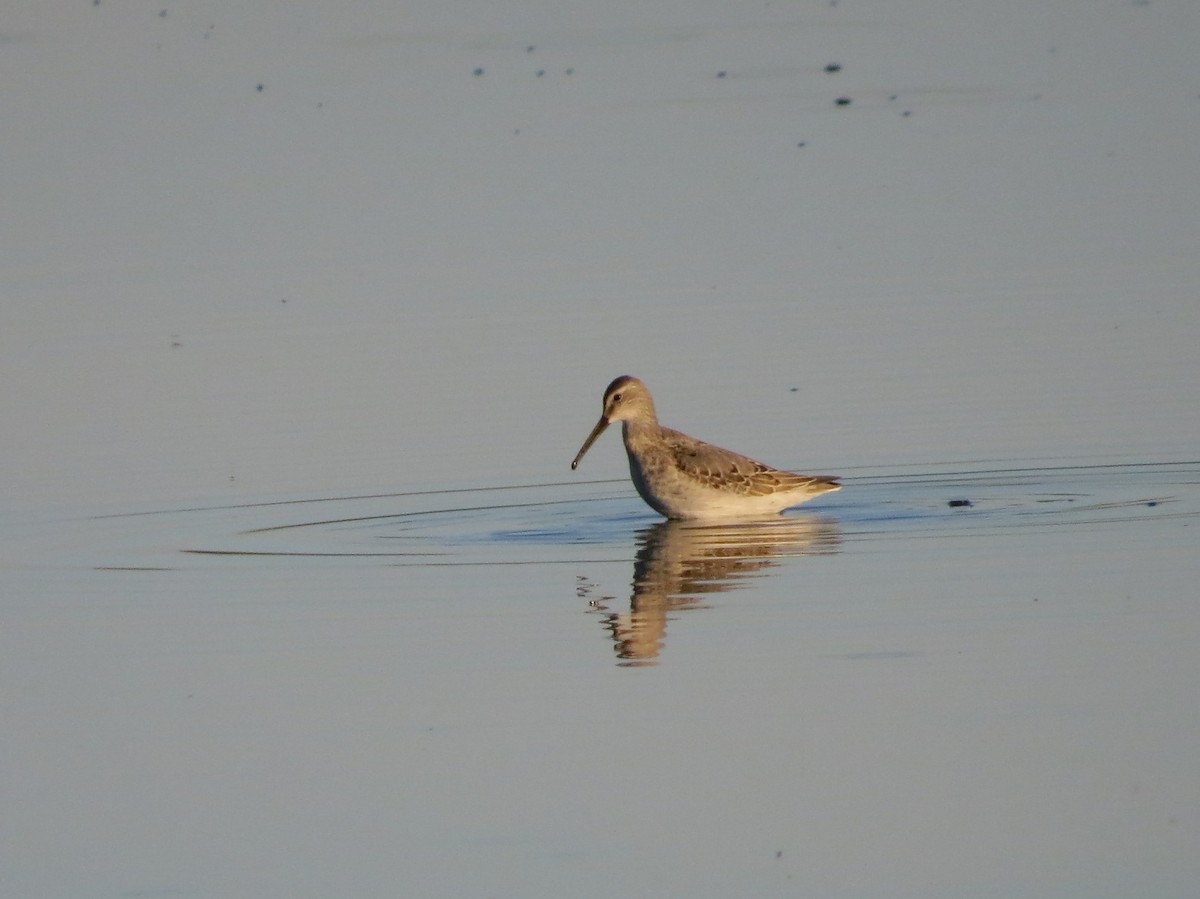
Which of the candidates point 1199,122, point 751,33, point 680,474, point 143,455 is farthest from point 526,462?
point 751,33

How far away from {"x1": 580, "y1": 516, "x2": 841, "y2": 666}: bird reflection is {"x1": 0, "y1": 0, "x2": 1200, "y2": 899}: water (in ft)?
0.17

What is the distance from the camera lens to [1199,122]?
22.4 metres

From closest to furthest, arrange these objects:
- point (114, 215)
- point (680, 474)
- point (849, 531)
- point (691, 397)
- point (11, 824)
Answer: point (11, 824) → point (849, 531) → point (680, 474) → point (691, 397) → point (114, 215)

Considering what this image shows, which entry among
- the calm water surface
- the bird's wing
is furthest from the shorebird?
the calm water surface

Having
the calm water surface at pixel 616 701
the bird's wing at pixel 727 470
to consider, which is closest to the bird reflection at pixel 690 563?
the calm water surface at pixel 616 701

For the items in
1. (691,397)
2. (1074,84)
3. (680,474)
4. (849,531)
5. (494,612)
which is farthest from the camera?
(1074,84)

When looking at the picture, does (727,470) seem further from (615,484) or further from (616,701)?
(616,701)

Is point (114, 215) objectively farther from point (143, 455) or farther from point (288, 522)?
point (288, 522)

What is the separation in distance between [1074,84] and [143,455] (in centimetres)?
1241

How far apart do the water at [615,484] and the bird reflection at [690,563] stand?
52 millimetres

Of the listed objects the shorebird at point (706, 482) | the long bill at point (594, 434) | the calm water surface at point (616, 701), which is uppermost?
the long bill at point (594, 434)

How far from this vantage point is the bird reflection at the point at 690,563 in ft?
36.0

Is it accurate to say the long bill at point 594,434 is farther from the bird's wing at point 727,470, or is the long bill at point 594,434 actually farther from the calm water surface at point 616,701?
the calm water surface at point 616,701

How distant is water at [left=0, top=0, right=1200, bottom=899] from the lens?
8.59 m
